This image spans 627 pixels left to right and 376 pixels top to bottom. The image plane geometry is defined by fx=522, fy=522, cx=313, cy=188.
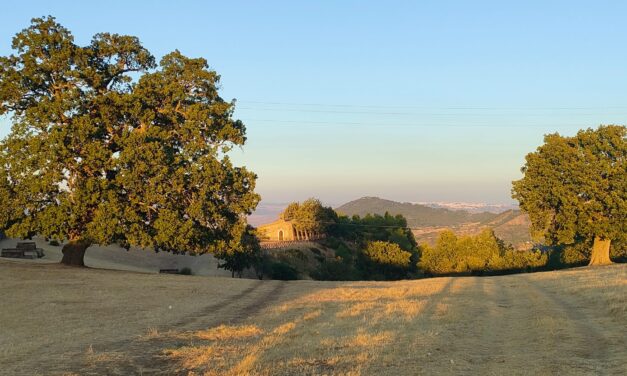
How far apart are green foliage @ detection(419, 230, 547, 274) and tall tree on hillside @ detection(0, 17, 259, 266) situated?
52.5m

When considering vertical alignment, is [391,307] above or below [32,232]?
below

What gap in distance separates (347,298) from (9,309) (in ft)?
43.4

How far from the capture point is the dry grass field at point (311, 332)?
9.94 m

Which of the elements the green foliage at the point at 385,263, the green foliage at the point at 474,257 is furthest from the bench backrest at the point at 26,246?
the green foliage at the point at 474,257

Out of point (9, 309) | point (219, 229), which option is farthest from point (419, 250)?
point (9, 309)

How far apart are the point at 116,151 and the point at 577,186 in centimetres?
3714

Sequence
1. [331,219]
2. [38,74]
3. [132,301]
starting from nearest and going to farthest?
1. [132,301]
2. [38,74]
3. [331,219]

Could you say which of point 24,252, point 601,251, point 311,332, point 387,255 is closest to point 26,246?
point 24,252

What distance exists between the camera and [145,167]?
30.6 m

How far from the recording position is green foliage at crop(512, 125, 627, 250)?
44000 mm

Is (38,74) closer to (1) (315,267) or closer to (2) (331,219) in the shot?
(1) (315,267)

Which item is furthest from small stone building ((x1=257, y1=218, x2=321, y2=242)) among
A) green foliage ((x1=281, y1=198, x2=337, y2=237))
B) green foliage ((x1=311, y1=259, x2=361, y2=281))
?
green foliage ((x1=311, y1=259, x2=361, y2=281))

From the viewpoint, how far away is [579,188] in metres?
45.0

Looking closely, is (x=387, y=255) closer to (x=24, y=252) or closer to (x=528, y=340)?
(x=24, y=252)
